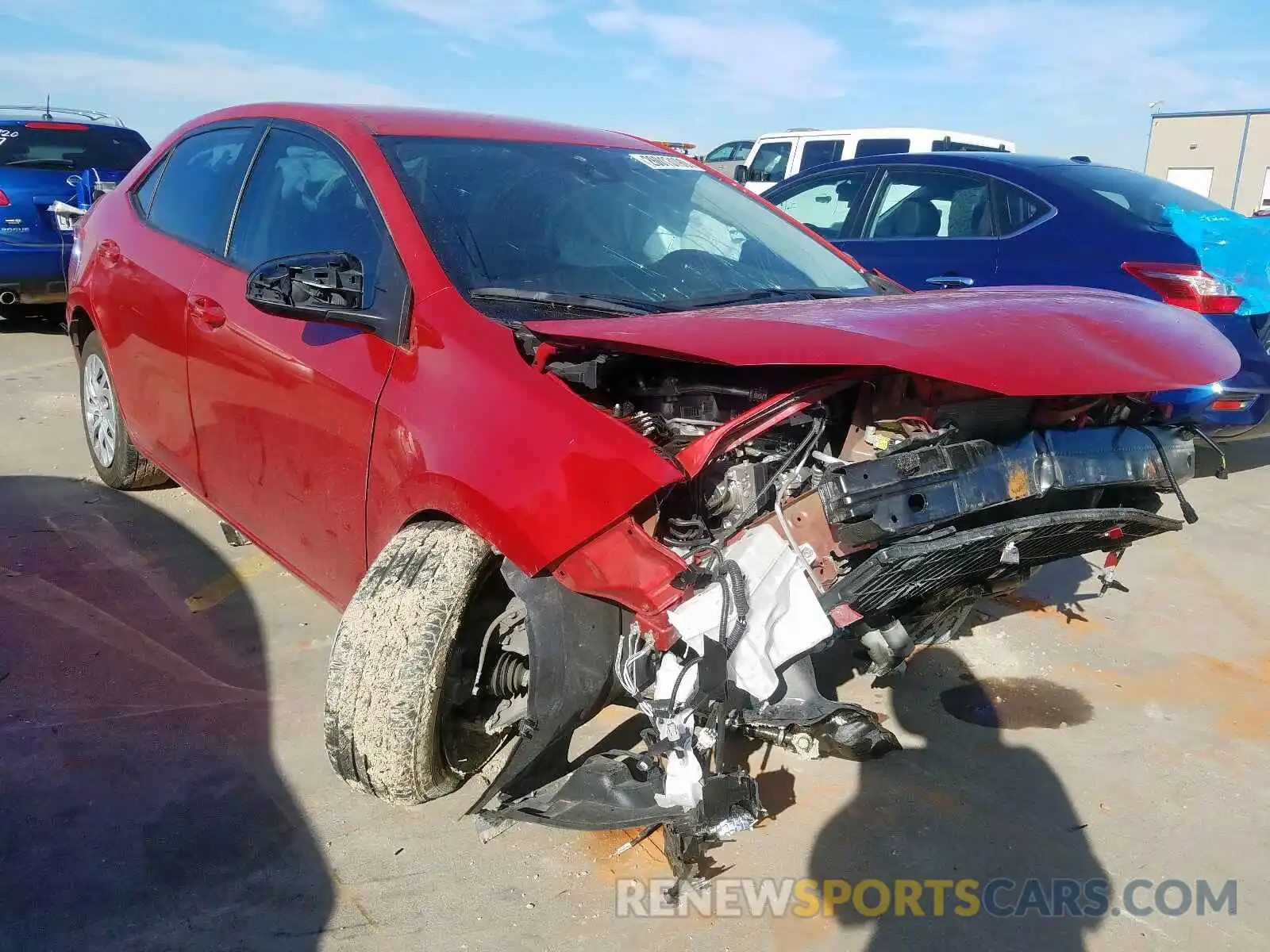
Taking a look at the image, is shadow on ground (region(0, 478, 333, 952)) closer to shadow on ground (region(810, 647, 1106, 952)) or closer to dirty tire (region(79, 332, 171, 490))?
dirty tire (region(79, 332, 171, 490))

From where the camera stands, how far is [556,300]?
247cm

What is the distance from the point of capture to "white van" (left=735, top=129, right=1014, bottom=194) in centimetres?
1079

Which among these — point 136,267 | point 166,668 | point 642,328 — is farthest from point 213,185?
point 642,328

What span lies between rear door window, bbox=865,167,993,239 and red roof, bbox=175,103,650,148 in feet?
8.89

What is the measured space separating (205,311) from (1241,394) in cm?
456

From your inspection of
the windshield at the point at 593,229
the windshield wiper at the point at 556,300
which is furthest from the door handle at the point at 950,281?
the windshield wiper at the point at 556,300

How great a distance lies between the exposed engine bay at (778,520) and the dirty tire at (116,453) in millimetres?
3028

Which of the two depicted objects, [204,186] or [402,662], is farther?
[204,186]

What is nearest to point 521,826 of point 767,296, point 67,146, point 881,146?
point 767,296

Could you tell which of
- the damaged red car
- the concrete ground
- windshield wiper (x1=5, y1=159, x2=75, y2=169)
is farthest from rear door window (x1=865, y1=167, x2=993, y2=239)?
windshield wiper (x1=5, y1=159, x2=75, y2=169)

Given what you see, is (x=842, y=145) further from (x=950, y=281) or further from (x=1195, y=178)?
(x=1195, y=178)

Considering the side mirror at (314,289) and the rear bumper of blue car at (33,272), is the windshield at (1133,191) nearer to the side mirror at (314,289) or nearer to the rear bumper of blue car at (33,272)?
the side mirror at (314,289)

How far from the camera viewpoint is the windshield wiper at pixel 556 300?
2.45 m

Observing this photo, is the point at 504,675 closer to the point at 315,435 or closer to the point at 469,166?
the point at 315,435
